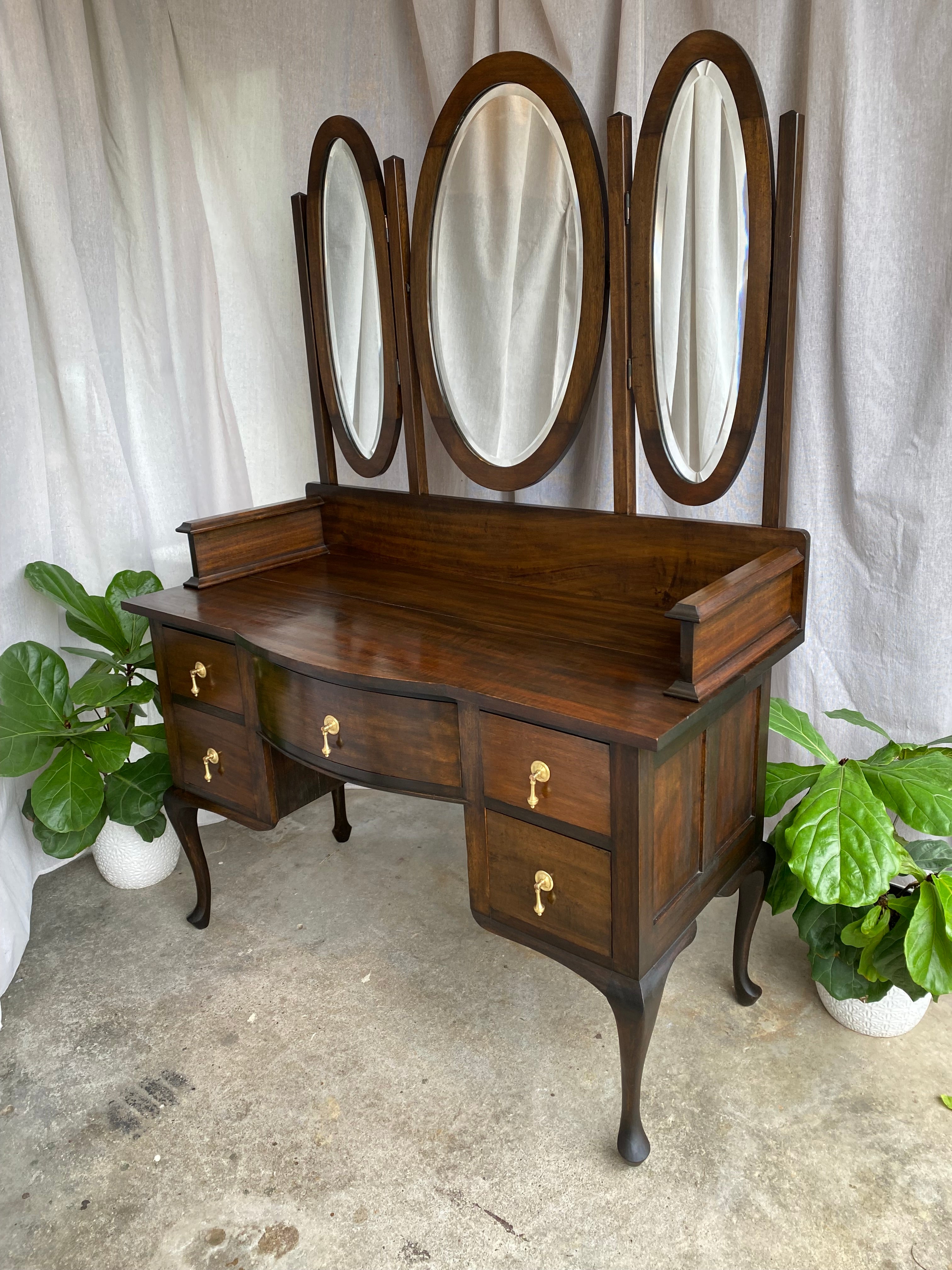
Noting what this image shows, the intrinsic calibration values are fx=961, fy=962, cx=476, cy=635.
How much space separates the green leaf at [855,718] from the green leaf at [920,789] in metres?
0.09

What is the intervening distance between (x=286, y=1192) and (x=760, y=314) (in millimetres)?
1619

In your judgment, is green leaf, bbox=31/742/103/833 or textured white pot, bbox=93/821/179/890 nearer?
green leaf, bbox=31/742/103/833

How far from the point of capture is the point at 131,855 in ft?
7.88

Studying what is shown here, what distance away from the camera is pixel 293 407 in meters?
2.61

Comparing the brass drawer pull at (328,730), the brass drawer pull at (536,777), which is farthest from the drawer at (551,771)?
the brass drawer pull at (328,730)

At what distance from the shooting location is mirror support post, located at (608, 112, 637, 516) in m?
1.62

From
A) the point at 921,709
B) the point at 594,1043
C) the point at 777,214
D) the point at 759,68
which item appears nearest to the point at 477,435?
the point at 777,214

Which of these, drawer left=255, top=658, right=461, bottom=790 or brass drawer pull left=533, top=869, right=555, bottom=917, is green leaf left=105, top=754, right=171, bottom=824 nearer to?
drawer left=255, top=658, right=461, bottom=790

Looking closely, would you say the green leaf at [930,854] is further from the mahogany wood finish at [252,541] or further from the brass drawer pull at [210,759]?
the mahogany wood finish at [252,541]

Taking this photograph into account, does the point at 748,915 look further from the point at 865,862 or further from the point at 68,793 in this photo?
the point at 68,793

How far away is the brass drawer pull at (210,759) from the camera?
1936 millimetres

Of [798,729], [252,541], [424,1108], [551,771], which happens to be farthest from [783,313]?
[424,1108]

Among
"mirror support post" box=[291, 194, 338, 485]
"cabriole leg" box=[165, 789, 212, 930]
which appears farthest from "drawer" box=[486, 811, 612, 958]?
"mirror support post" box=[291, 194, 338, 485]

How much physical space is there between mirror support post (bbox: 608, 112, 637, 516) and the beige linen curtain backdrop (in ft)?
0.80
